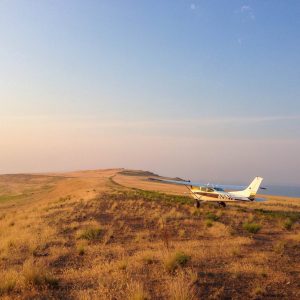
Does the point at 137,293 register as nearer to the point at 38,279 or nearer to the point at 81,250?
the point at 38,279

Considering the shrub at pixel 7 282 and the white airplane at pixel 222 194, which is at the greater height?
the white airplane at pixel 222 194

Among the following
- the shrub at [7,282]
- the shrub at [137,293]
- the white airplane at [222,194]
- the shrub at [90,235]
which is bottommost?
the shrub at [90,235]

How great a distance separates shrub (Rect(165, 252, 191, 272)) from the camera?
392 inches

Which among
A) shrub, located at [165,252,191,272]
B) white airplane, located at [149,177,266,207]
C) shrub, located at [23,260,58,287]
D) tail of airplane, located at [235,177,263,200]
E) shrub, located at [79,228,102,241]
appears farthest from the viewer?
tail of airplane, located at [235,177,263,200]

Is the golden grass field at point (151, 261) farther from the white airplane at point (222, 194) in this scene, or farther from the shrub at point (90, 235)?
the white airplane at point (222, 194)

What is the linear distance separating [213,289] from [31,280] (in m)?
4.23

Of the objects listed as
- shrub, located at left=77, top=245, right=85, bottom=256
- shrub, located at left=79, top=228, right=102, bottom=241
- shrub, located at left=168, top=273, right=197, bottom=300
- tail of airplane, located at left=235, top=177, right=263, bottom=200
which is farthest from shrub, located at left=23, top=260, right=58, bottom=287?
tail of airplane, located at left=235, top=177, right=263, bottom=200

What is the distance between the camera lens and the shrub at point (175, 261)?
997cm

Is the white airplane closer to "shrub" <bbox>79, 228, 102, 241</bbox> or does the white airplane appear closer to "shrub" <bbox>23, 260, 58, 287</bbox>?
"shrub" <bbox>79, 228, 102, 241</bbox>

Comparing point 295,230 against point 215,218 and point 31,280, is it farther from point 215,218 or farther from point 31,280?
point 31,280

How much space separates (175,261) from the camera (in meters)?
10.2

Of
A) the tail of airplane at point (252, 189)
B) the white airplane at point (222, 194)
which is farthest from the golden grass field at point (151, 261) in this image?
the tail of airplane at point (252, 189)

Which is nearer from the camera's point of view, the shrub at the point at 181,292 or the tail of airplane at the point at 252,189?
the shrub at the point at 181,292

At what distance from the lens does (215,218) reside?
72.1ft
